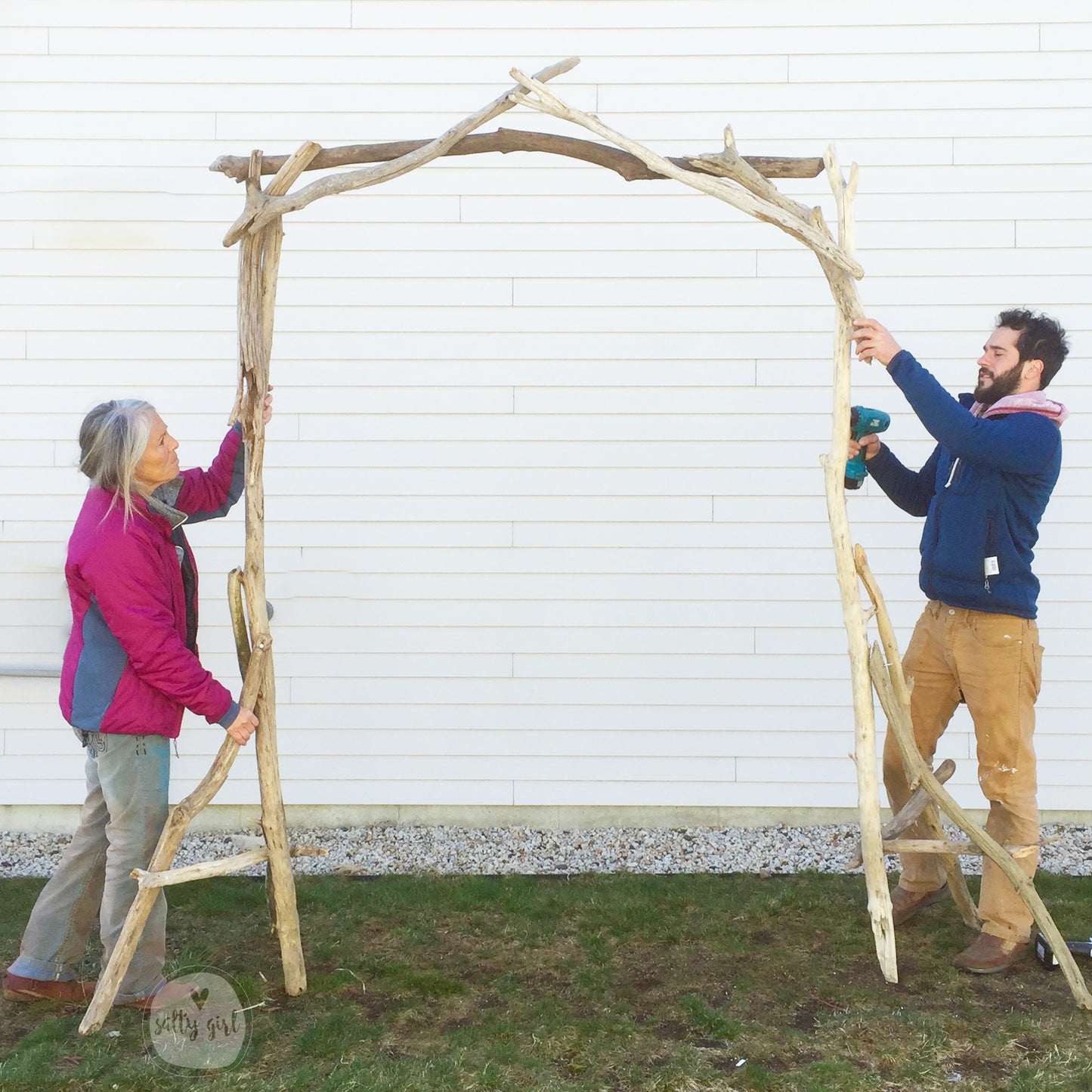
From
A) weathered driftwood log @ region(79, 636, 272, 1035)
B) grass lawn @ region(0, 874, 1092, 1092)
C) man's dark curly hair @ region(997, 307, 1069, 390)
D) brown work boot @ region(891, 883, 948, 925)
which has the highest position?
man's dark curly hair @ region(997, 307, 1069, 390)

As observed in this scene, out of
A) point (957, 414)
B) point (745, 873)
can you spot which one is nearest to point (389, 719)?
point (745, 873)

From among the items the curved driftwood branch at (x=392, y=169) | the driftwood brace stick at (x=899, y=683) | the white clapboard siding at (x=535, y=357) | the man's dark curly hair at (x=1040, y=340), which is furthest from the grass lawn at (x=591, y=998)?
the curved driftwood branch at (x=392, y=169)

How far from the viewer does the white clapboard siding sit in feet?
14.4

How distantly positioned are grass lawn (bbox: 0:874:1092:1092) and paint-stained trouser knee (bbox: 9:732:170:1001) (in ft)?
0.40

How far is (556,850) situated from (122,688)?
209cm

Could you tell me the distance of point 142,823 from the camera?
294cm

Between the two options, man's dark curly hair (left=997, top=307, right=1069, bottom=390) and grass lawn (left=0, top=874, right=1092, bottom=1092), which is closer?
grass lawn (left=0, top=874, right=1092, bottom=1092)

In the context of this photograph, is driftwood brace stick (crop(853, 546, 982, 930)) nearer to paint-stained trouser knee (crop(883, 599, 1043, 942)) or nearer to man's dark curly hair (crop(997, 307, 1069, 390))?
paint-stained trouser knee (crop(883, 599, 1043, 942))

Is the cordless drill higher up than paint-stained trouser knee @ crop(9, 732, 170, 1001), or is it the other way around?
the cordless drill

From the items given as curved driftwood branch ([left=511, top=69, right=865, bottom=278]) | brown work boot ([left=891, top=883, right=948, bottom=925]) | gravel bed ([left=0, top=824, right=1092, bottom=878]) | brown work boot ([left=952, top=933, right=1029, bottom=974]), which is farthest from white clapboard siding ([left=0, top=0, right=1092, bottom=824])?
curved driftwood branch ([left=511, top=69, right=865, bottom=278])

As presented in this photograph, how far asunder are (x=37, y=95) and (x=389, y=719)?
9.06 ft

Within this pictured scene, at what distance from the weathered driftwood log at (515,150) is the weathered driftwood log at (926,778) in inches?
40.3

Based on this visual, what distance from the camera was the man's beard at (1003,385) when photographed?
3.19m

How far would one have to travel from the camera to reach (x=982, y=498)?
3.19 m
